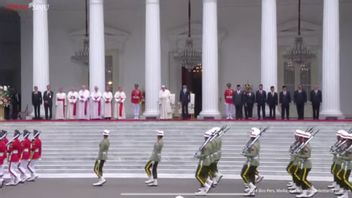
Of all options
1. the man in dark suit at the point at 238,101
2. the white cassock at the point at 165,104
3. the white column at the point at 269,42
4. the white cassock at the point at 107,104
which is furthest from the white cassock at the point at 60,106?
the white column at the point at 269,42

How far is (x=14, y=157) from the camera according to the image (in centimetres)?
2148

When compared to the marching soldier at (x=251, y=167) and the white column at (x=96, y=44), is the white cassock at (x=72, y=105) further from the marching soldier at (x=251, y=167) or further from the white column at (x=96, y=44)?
the marching soldier at (x=251, y=167)

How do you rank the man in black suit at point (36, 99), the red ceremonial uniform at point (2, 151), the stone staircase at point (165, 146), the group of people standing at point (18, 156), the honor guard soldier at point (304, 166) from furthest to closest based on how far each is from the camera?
the man in black suit at point (36, 99) → the stone staircase at point (165, 146) → the group of people standing at point (18, 156) → the red ceremonial uniform at point (2, 151) → the honor guard soldier at point (304, 166)

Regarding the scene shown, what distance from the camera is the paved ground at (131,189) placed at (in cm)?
1947

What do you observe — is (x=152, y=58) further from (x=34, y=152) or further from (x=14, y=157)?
(x=14, y=157)

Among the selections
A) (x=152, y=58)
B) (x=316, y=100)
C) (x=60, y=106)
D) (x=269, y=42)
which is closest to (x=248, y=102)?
(x=269, y=42)

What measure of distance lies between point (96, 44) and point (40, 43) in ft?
9.26

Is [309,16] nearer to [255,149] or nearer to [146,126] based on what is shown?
[146,126]

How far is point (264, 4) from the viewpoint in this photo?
3203 cm

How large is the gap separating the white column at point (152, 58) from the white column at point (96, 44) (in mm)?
2254

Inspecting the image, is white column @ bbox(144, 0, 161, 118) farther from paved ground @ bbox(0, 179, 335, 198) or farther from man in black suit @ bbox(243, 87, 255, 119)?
paved ground @ bbox(0, 179, 335, 198)

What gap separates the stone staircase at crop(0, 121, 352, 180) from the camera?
81.0 ft

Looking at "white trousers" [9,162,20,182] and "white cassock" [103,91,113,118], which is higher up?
"white cassock" [103,91,113,118]

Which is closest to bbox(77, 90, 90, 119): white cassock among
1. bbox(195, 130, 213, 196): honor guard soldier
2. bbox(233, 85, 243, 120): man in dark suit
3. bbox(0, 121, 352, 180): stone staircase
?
bbox(0, 121, 352, 180): stone staircase
